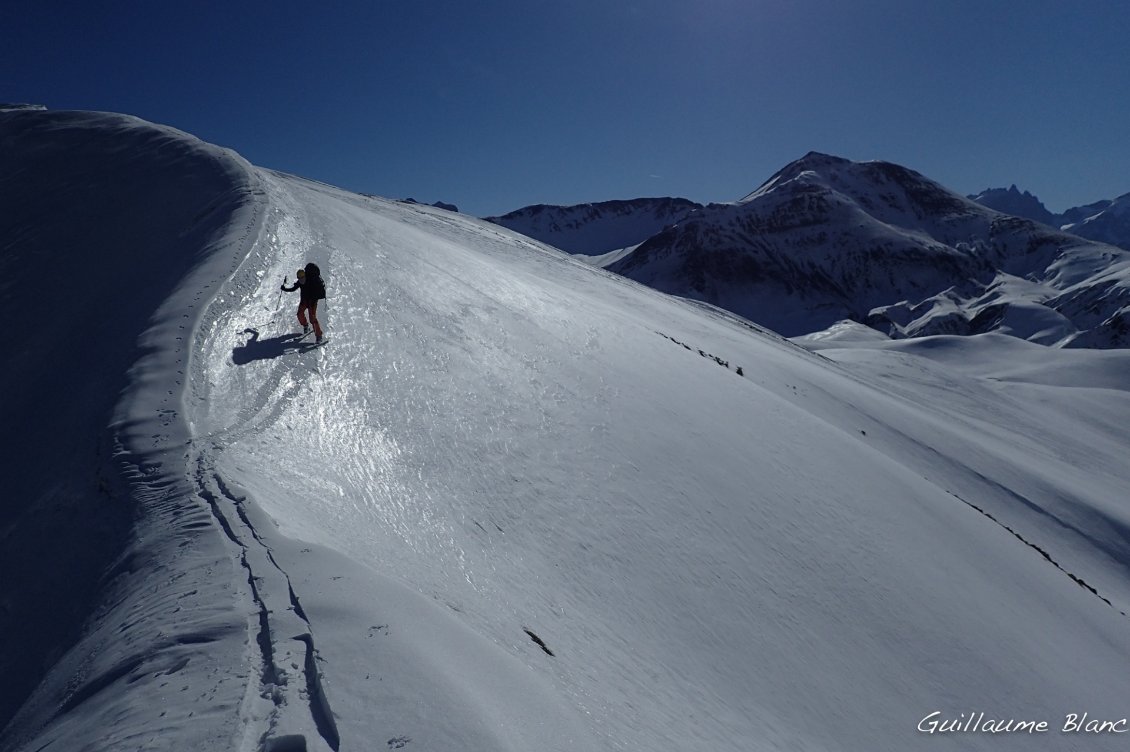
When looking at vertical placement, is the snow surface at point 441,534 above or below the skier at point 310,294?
below

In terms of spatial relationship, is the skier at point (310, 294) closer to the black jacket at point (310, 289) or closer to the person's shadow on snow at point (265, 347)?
the black jacket at point (310, 289)

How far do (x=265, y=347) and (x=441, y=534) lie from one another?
190 inches

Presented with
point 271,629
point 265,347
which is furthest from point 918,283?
point 271,629

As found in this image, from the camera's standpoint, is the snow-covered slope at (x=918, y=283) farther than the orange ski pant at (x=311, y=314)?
Yes

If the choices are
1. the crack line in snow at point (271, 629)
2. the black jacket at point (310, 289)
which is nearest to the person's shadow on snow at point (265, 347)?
the black jacket at point (310, 289)

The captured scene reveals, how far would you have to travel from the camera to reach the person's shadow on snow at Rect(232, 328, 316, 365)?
8598 millimetres

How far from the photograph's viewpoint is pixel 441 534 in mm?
6285

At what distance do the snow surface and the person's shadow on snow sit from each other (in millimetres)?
94

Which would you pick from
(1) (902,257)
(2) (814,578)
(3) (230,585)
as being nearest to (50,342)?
(3) (230,585)

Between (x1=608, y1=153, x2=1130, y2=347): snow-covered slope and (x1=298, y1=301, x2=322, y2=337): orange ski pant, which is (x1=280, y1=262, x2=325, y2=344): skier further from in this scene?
(x1=608, y1=153, x2=1130, y2=347): snow-covered slope

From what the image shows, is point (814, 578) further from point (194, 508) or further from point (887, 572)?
point (194, 508)

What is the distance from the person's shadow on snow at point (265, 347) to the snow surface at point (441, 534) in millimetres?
94

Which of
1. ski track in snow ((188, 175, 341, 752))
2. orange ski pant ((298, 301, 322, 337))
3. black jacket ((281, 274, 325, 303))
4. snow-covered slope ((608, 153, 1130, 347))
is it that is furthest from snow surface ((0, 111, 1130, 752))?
snow-covered slope ((608, 153, 1130, 347))

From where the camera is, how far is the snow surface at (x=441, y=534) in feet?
12.1
